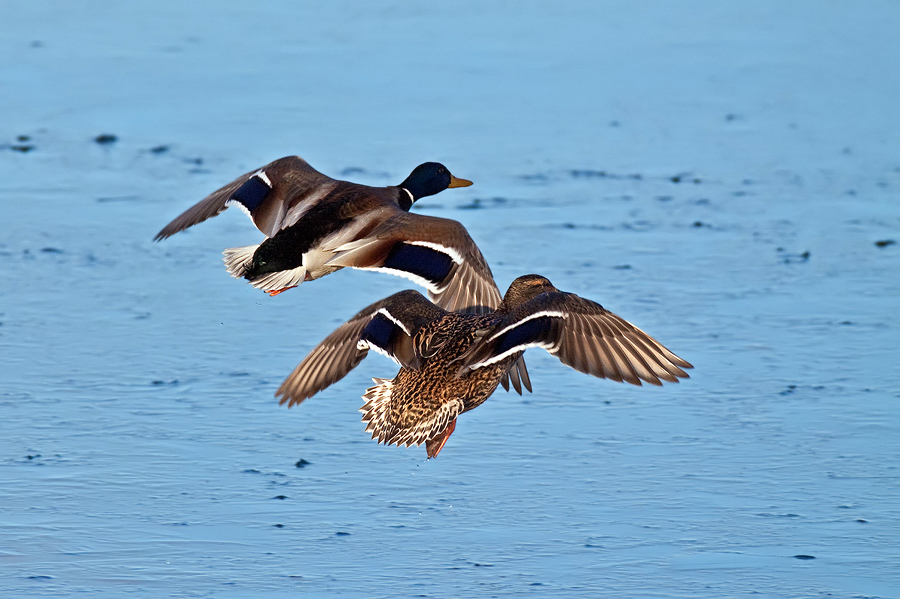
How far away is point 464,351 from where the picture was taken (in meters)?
4.88

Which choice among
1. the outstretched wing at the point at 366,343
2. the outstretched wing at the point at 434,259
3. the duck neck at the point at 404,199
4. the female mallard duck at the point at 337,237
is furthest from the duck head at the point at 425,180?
the outstretched wing at the point at 366,343

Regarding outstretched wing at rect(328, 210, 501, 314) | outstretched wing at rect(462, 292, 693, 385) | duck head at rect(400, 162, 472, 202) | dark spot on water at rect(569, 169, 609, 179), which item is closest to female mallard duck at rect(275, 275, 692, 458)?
outstretched wing at rect(462, 292, 693, 385)

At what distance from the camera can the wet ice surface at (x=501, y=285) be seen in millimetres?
4680

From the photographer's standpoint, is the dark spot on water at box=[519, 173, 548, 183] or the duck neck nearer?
the duck neck

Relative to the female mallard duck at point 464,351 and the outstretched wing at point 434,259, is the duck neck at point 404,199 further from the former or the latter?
the female mallard duck at point 464,351

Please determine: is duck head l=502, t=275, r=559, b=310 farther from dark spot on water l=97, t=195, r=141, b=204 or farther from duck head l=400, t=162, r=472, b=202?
dark spot on water l=97, t=195, r=141, b=204

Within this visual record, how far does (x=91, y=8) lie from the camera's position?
11.0 meters

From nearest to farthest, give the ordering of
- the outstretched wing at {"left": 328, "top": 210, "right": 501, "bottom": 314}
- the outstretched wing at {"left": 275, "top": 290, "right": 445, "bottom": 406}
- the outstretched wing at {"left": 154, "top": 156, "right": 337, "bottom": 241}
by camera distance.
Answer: the outstretched wing at {"left": 275, "top": 290, "right": 445, "bottom": 406}, the outstretched wing at {"left": 328, "top": 210, "right": 501, "bottom": 314}, the outstretched wing at {"left": 154, "top": 156, "right": 337, "bottom": 241}

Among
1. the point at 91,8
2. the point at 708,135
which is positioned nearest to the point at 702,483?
the point at 708,135

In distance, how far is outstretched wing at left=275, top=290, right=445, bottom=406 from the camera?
497 centimetres

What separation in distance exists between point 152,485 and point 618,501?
1.52 meters

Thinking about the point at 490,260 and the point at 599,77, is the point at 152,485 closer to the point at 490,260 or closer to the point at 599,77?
the point at 490,260

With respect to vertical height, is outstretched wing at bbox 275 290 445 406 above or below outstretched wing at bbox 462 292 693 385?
below

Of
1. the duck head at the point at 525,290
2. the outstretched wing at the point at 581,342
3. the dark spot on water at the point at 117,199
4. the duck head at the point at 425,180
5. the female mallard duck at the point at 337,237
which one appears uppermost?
the outstretched wing at the point at 581,342
